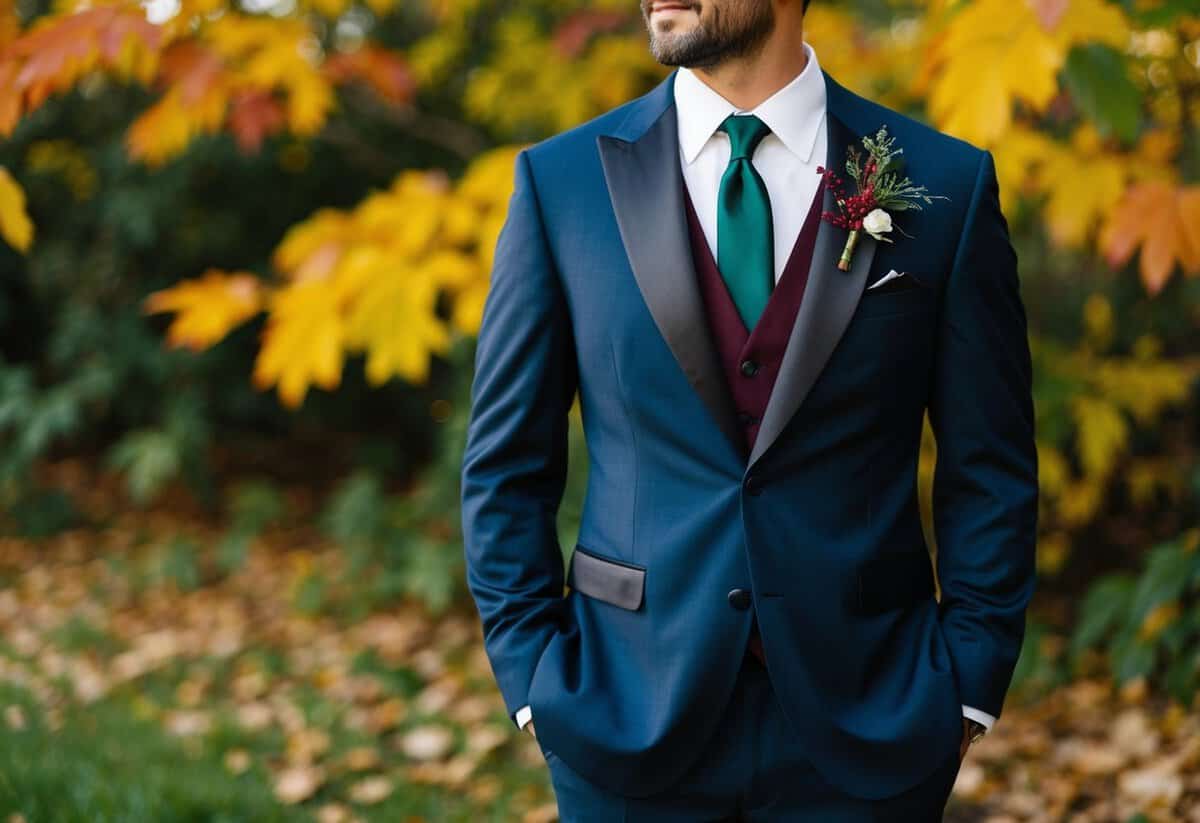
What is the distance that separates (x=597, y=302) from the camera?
5.61ft

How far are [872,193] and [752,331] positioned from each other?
0.27m

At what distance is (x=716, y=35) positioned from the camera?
1.67 meters

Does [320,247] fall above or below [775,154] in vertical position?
below

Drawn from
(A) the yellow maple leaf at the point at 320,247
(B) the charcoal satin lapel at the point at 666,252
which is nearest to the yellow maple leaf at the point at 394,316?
(A) the yellow maple leaf at the point at 320,247

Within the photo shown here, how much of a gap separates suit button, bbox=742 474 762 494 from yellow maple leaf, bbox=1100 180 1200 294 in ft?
5.00

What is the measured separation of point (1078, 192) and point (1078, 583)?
8.09ft

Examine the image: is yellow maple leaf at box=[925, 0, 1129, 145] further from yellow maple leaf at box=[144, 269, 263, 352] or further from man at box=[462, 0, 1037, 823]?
yellow maple leaf at box=[144, 269, 263, 352]

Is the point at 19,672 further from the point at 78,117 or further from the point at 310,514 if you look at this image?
the point at 78,117

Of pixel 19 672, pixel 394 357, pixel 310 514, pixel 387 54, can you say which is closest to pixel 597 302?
pixel 394 357

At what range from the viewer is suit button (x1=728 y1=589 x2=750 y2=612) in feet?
5.43

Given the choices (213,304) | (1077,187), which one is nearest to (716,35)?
(1077,187)

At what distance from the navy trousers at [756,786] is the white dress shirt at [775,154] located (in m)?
0.21

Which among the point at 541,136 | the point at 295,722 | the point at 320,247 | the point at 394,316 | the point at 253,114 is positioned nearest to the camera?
the point at 394,316

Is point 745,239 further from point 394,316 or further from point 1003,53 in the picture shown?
point 394,316
